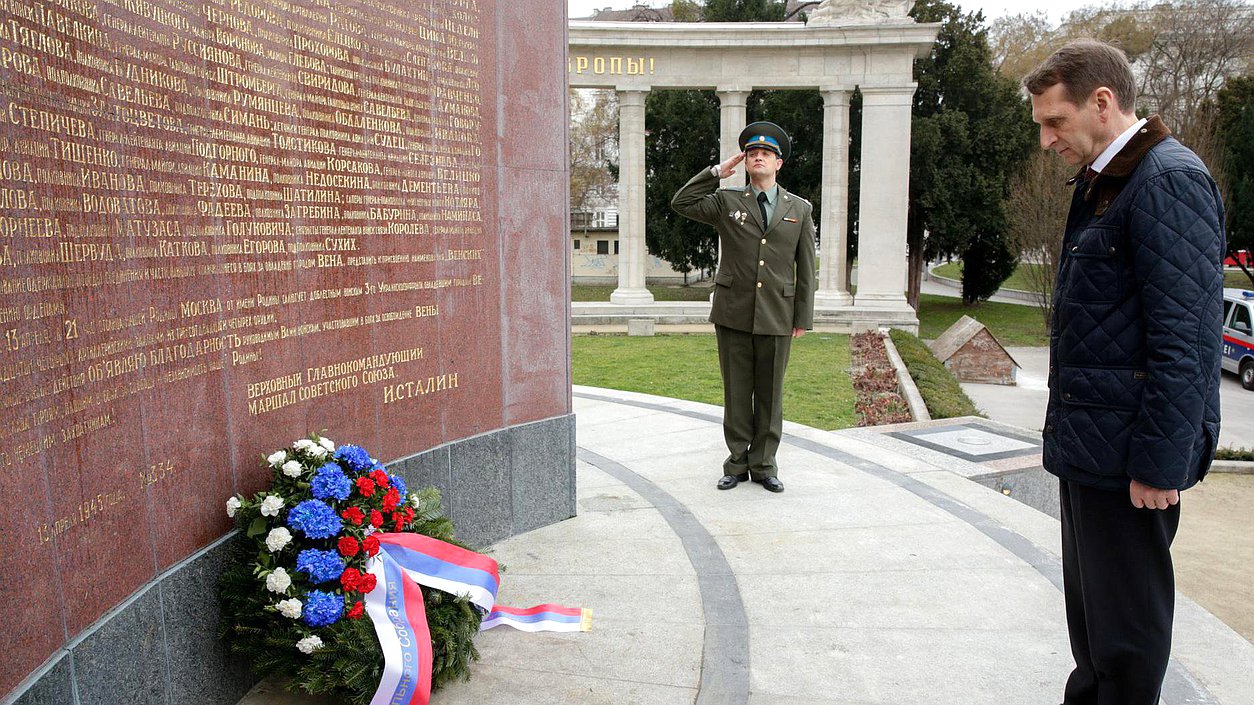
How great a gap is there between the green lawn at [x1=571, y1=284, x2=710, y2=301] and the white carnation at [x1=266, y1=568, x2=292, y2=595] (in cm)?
2893

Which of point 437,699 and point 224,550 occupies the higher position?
point 224,550

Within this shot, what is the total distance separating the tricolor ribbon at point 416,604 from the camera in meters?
3.06

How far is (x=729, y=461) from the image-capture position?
20.4ft

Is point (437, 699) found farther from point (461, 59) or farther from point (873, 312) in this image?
point (873, 312)

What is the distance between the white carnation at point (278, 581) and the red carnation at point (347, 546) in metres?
0.19

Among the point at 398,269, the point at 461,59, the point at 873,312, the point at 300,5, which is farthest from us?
the point at 873,312

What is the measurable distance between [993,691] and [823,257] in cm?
1736

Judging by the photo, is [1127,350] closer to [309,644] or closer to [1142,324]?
[1142,324]

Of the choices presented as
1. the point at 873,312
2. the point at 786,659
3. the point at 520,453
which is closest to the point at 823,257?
the point at 873,312

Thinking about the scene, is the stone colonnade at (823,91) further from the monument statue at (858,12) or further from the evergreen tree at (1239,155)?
the evergreen tree at (1239,155)

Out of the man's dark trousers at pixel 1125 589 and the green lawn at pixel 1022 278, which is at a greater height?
the man's dark trousers at pixel 1125 589

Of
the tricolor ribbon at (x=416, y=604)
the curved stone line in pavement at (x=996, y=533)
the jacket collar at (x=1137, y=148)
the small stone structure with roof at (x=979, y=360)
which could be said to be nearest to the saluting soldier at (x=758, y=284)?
the curved stone line in pavement at (x=996, y=533)

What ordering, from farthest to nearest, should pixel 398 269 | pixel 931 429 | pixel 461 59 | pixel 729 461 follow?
pixel 931 429, pixel 729 461, pixel 461 59, pixel 398 269

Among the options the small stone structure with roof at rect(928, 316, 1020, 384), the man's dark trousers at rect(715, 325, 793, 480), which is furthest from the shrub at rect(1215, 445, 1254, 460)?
the man's dark trousers at rect(715, 325, 793, 480)
